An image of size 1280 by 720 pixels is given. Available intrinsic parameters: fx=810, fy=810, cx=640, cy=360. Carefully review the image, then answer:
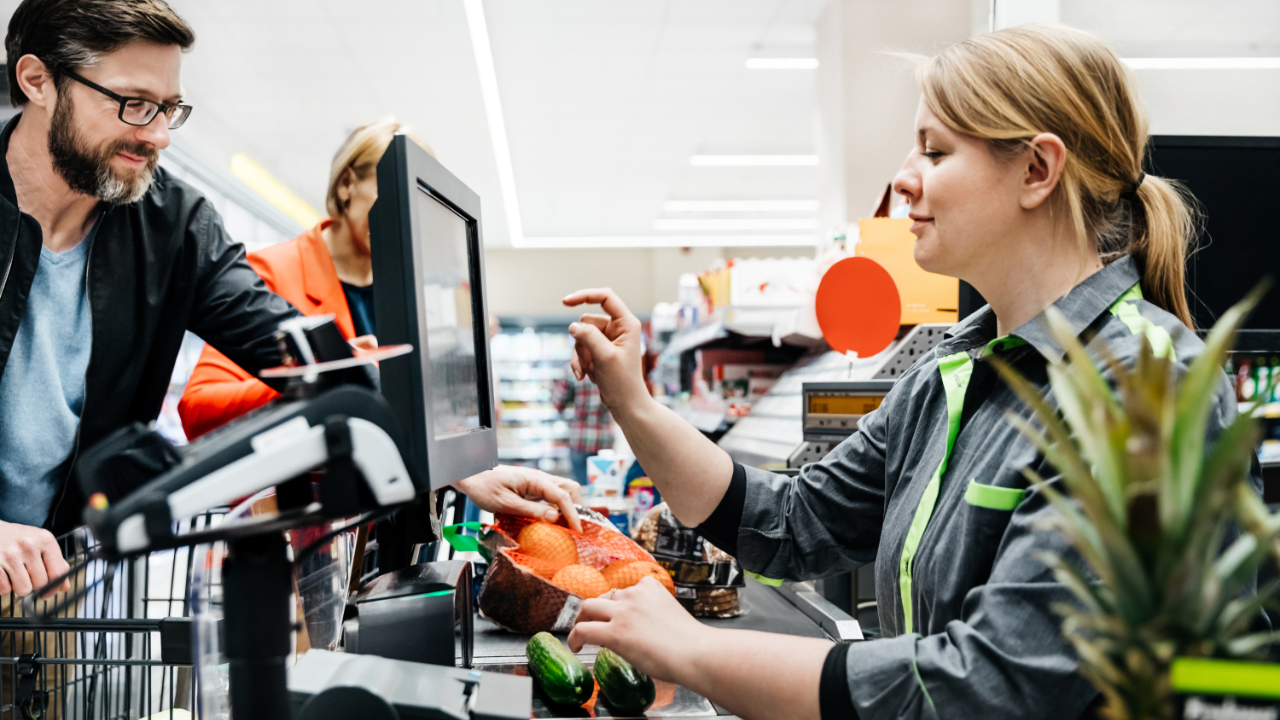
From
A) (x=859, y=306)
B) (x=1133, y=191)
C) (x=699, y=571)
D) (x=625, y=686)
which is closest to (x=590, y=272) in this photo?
(x=859, y=306)

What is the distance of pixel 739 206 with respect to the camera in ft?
32.6

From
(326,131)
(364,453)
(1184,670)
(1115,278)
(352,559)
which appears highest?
(326,131)

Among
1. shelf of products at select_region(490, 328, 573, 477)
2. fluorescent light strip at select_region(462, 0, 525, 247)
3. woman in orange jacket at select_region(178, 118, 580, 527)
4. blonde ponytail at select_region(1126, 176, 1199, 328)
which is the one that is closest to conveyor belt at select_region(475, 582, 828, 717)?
woman in orange jacket at select_region(178, 118, 580, 527)

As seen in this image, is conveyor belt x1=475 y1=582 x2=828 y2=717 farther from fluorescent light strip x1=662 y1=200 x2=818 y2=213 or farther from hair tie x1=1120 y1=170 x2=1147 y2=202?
fluorescent light strip x1=662 y1=200 x2=818 y2=213

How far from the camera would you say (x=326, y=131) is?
6.55m

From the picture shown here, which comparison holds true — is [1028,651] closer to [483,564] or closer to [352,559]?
[352,559]

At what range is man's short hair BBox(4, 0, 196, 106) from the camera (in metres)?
1.50

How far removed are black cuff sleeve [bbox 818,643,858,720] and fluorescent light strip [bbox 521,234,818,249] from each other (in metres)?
11.3

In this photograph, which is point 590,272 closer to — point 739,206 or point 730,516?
point 739,206

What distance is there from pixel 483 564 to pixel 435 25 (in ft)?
13.0

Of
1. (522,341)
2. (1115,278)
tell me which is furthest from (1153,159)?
(522,341)

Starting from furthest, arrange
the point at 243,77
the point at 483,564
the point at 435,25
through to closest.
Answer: the point at 243,77
the point at 435,25
the point at 483,564

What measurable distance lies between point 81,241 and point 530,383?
10.9 metres

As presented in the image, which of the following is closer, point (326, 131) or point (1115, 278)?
point (1115, 278)
